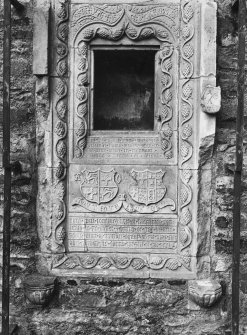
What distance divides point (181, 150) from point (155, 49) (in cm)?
81

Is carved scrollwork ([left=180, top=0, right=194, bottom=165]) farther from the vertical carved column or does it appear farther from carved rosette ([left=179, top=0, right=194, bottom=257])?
the vertical carved column

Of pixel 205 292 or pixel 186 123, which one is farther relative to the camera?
pixel 186 123

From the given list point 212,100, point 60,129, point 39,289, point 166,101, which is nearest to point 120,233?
point 39,289

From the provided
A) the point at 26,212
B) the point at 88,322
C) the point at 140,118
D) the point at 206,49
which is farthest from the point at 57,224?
the point at 206,49

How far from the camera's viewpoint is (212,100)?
3.97m

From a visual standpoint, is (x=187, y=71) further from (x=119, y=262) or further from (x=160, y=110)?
(x=119, y=262)

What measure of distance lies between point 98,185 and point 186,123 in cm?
82

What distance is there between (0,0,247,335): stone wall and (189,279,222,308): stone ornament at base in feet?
0.23

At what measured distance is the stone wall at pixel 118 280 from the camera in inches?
162

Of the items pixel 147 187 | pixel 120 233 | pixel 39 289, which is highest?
pixel 147 187

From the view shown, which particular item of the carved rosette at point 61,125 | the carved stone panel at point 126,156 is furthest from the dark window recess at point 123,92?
the carved rosette at point 61,125

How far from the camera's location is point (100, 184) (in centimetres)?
420

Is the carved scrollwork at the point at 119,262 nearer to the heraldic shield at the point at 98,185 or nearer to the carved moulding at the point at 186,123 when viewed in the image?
A: the carved moulding at the point at 186,123

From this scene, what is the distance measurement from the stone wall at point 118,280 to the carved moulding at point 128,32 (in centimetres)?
36
